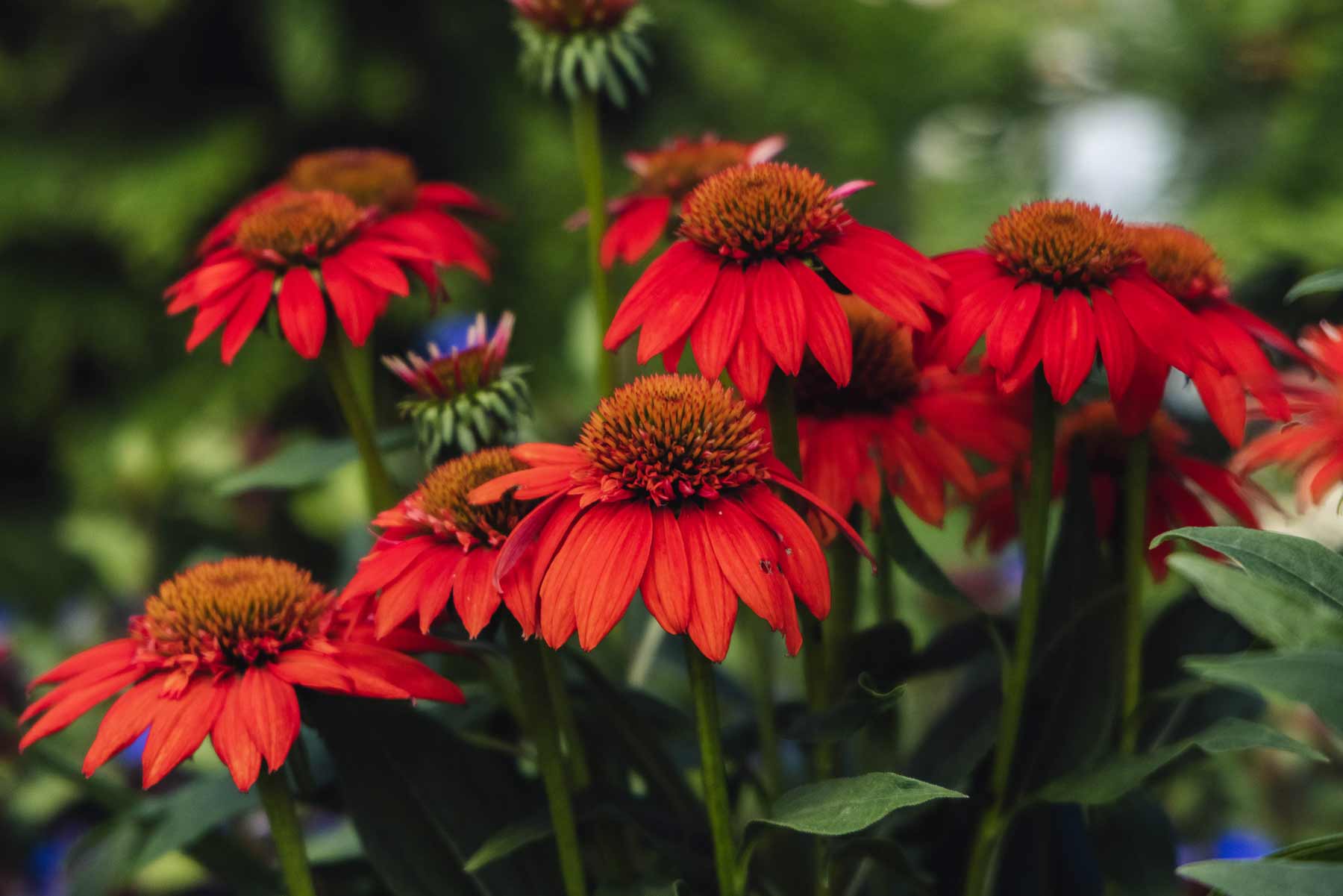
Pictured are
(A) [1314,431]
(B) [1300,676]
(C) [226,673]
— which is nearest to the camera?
(B) [1300,676]

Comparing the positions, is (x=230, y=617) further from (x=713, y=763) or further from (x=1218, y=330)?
(x=1218, y=330)

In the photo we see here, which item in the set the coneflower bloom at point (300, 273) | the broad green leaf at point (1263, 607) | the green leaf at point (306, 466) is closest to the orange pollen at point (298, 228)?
the coneflower bloom at point (300, 273)

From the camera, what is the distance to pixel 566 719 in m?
0.45

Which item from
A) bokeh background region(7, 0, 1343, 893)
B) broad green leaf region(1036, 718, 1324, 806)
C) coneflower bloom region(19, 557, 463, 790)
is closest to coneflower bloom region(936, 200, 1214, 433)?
broad green leaf region(1036, 718, 1324, 806)

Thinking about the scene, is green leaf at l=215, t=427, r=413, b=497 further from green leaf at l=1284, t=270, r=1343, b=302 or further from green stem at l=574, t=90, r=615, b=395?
green leaf at l=1284, t=270, r=1343, b=302

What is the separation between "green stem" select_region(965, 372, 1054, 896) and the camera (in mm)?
407

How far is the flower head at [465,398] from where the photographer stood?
1.48ft

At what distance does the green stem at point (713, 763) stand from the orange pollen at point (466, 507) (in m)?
0.07

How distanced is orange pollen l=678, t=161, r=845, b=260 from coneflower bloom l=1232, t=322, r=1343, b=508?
0.66ft

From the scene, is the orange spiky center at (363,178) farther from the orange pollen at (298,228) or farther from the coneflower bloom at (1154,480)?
the coneflower bloom at (1154,480)

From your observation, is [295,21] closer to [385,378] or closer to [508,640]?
[385,378]

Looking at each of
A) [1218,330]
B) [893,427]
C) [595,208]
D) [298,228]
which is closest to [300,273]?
[298,228]

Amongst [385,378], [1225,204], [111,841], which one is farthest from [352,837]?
[1225,204]

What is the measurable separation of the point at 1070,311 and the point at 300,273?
284 millimetres
